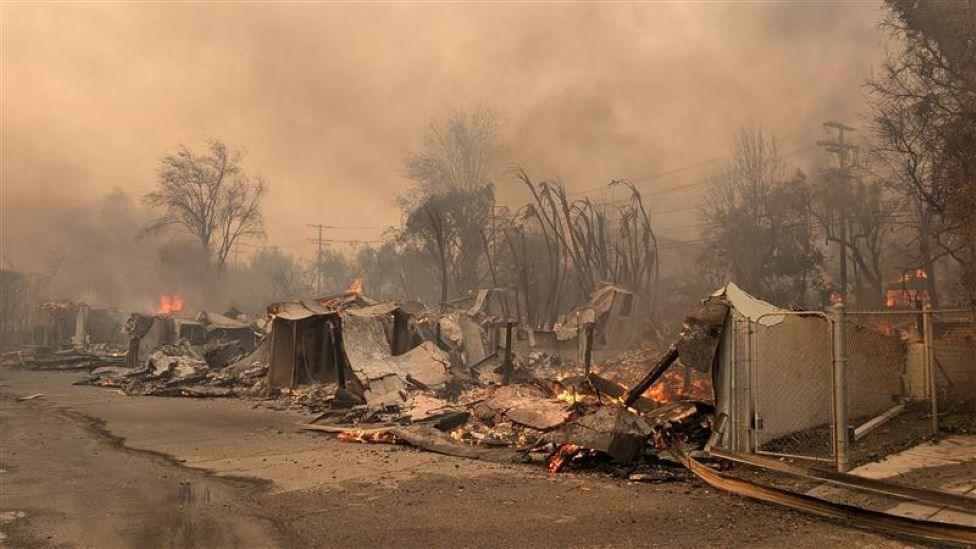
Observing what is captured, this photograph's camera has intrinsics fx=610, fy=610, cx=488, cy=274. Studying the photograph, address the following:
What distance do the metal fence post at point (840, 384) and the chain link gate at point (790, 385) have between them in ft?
1.86

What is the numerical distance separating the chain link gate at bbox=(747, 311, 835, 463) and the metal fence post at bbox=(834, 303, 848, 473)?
57 centimetres

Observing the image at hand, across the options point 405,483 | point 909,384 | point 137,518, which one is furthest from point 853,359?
point 137,518

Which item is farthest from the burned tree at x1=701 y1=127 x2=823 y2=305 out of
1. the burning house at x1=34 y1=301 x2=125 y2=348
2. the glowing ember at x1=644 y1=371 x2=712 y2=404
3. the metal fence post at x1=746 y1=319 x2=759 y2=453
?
the burning house at x1=34 y1=301 x2=125 y2=348

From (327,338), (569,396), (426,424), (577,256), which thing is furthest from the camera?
(577,256)

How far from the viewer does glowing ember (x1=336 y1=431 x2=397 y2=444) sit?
9.22 metres

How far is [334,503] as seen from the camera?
225 inches

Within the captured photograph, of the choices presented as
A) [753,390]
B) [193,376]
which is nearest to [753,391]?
[753,390]

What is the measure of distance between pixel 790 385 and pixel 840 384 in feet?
5.69

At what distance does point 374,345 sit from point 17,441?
290 inches

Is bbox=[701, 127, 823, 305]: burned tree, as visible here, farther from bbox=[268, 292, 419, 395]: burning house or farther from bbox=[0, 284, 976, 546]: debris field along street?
bbox=[268, 292, 419, 395]: burning house

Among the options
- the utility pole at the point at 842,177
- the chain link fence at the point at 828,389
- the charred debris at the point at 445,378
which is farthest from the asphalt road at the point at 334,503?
the utility pole at the point at 842,177

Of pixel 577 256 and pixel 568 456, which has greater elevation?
pixel 577 256

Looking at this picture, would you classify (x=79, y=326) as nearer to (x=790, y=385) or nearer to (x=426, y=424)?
(x=426, y=424)

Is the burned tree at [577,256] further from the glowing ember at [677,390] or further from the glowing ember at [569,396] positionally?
the glowing ember at [569,396]
